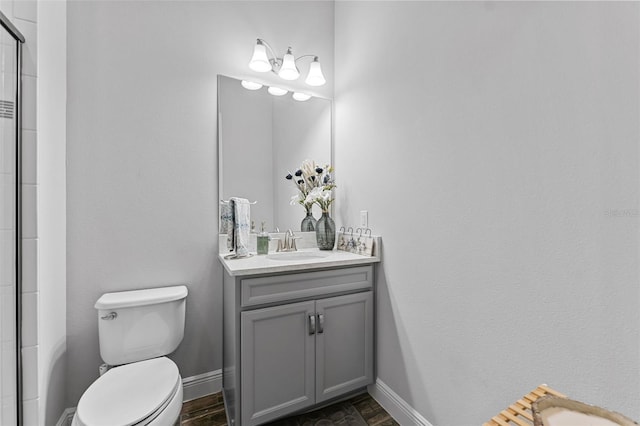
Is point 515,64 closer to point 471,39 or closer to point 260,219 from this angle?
point 471,39

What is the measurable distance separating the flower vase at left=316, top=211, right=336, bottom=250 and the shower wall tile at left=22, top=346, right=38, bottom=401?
1.46 metres

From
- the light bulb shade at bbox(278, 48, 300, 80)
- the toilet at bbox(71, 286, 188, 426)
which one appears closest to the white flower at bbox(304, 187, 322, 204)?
the light bulb shade at bbox(278, 48, 300, 80)

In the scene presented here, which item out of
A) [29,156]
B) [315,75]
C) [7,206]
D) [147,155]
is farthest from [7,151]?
[315,75]

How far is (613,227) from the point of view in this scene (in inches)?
32.4

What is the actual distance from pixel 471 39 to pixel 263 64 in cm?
123

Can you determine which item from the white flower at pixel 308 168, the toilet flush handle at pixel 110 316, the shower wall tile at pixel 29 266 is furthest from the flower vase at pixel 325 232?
the shower wall tile at pixel 29 266

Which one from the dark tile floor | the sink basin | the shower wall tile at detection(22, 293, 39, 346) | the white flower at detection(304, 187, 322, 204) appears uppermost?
the white flower at detection(304, 187, 322, 204)

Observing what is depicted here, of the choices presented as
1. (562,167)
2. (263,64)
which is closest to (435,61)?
(562,167)

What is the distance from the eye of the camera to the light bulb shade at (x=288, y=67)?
1.97 metres

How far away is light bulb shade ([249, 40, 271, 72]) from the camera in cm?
187

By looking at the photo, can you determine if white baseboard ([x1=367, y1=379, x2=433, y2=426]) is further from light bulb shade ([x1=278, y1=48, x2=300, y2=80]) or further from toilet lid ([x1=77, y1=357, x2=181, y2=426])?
light bulb shade ([x1=278, y1=48, x2=300, y2=80])

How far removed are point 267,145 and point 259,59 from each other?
537 mm

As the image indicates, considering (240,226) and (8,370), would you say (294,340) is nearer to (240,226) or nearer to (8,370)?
(240,226)

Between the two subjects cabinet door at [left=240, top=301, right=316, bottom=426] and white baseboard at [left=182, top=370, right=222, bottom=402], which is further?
white baseboard at [left=182, top=370, right=222, bottom=402]
